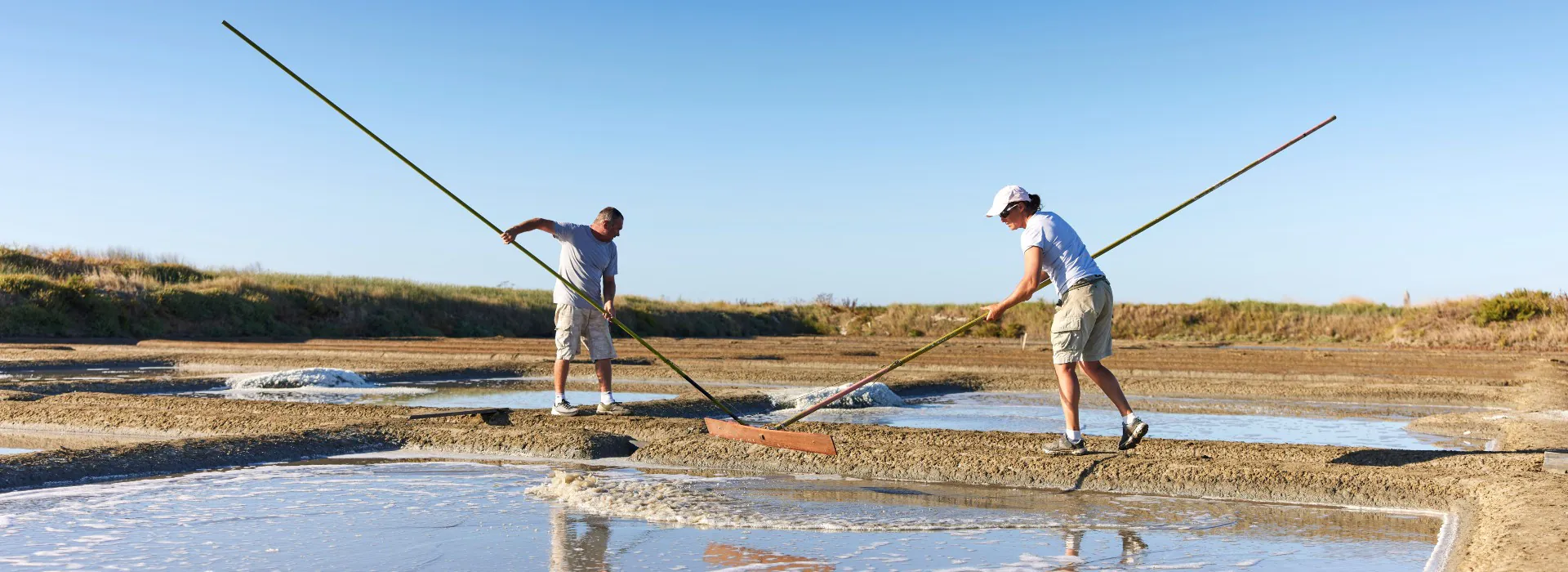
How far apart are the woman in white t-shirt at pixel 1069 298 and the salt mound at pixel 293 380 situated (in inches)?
323

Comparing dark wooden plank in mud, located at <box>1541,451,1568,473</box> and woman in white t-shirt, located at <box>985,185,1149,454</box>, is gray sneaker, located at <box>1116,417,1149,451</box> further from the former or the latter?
dark wooden plank in mud, located at <box>1541,451,1568,473</box>

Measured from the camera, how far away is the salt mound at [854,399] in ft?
33.9

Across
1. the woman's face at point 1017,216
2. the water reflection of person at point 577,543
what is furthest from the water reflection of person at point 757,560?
the woman's face at point 1017,216

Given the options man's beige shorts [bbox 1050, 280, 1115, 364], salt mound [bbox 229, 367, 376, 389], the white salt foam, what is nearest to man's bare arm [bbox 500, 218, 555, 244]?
the white salt foam

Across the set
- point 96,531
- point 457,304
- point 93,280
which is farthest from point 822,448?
point 457,304

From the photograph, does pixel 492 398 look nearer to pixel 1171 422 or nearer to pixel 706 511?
pixel 1171 422

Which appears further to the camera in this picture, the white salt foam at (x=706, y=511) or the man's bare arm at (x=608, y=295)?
the man's bare arm at (x=608, y=295)

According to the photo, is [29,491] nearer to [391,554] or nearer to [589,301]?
[391,554]

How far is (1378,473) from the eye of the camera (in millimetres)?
5633

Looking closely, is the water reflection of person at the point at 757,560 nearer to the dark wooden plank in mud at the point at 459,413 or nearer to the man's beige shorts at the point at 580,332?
the dark wooden plank in mud at the point at 459,413

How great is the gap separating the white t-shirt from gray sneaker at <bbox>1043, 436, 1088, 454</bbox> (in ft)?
2.44

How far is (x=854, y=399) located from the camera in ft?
35.3

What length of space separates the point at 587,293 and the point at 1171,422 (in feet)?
15.5

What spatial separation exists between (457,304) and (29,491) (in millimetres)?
29552
